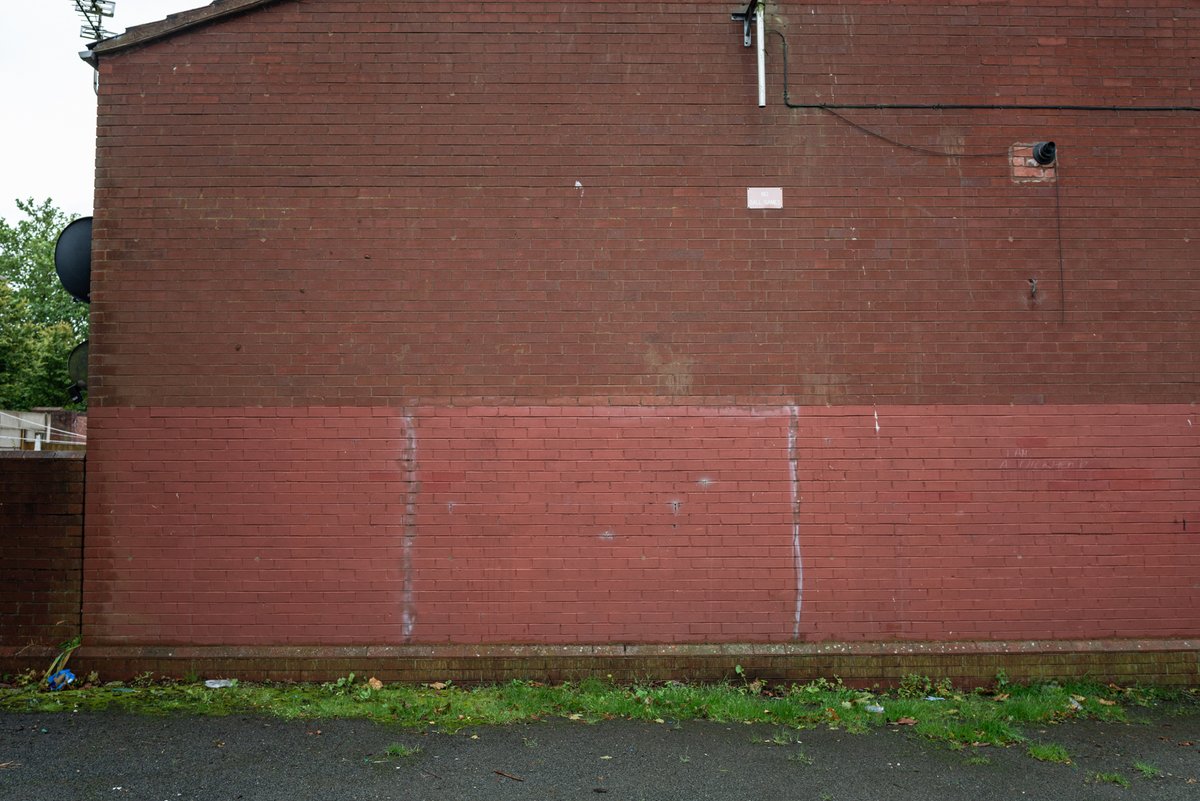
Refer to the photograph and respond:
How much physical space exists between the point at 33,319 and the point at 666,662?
4852 cm

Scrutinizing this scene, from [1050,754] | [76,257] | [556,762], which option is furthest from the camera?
[76,257]

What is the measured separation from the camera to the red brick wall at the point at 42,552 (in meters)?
6.73

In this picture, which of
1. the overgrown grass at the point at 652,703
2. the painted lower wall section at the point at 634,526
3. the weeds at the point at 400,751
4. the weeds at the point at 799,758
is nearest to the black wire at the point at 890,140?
the painted lower wall section at the point at 634,526

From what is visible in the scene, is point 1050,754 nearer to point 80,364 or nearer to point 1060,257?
point 1060,257

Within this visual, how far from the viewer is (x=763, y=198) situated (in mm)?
7047

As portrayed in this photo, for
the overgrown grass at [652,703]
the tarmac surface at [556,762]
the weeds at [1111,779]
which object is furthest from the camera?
the overgrown grass at [652,703]

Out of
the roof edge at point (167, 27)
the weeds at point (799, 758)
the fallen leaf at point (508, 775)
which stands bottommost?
the weeds at point (799, 758)

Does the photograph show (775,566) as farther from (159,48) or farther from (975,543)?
(159,48)

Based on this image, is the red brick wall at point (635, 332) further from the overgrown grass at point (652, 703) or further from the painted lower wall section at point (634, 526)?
the overgrown grass at point (652, 703)

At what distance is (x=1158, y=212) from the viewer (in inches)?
280

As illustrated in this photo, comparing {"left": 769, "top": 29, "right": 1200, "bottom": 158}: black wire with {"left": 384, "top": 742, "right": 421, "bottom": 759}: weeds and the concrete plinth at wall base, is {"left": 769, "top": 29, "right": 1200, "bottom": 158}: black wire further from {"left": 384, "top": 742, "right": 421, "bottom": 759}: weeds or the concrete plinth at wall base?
{"left": 384, "top": 742, "right": 421, "bottom": 759}: weeds

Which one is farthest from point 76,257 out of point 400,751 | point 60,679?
point 400,751

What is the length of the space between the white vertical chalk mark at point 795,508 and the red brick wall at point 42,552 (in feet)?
18.3

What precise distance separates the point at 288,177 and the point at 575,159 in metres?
2.33
